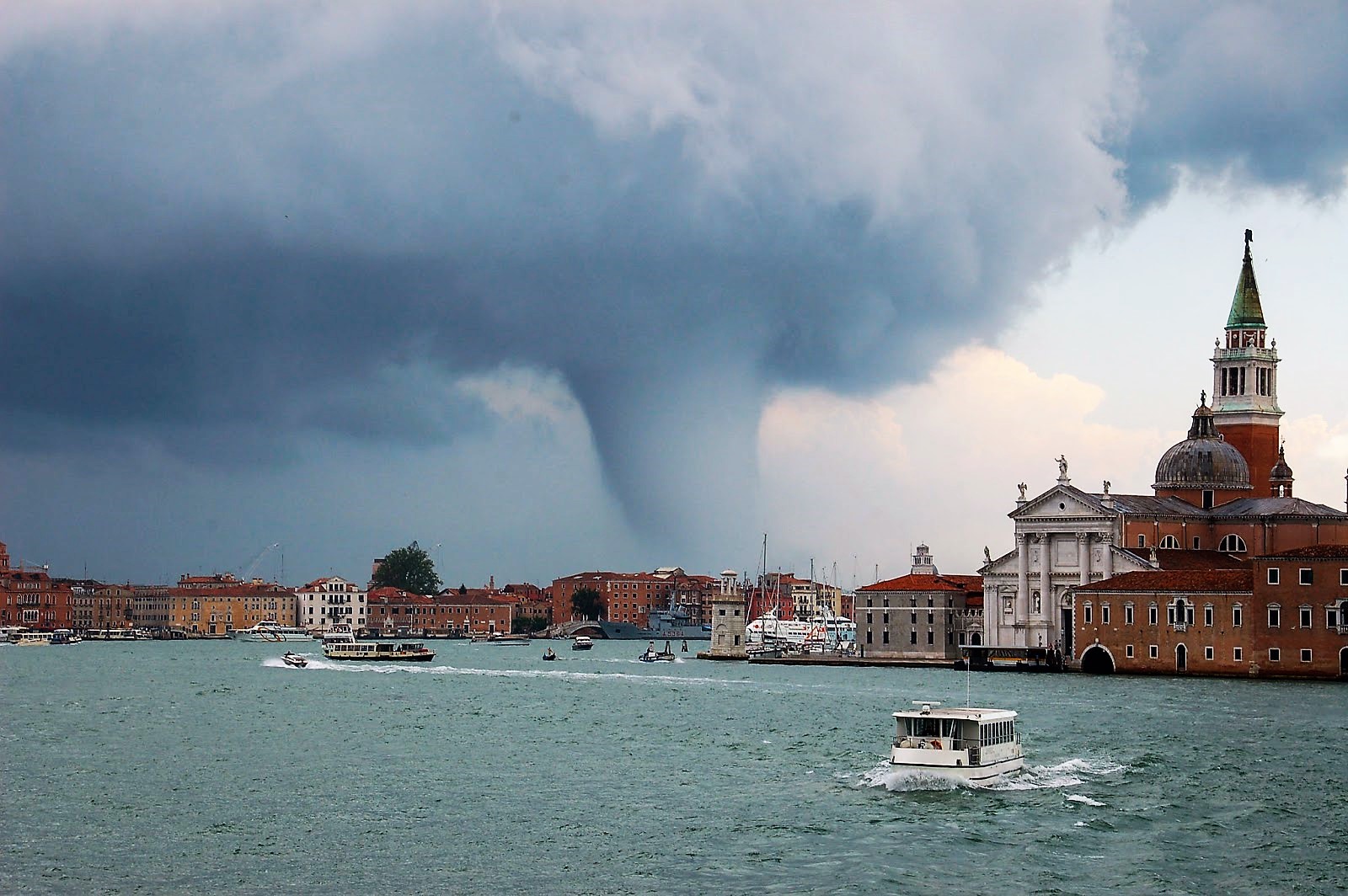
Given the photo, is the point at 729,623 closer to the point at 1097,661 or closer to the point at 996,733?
the point at 1097,661

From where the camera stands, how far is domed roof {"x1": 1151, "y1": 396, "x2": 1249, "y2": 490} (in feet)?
318

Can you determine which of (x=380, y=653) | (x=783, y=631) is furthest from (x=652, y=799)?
(x=783, y=631)

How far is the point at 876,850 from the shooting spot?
28.7m


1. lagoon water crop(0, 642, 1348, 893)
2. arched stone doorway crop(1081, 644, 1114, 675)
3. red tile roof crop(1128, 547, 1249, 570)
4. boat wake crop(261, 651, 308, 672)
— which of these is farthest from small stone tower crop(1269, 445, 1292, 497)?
boat wake crop(261, 651, 308, 672)

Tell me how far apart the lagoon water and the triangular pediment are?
2685 centimetres

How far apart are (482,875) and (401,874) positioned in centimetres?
118

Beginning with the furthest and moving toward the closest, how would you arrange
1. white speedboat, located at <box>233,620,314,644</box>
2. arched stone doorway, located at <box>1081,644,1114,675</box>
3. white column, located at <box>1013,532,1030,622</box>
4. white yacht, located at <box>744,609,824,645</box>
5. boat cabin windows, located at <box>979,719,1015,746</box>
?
1. white speedboat, located at <box>233,620,314,644</box>
2. white yacht, located at <box>744,609,824,645</box>
3. white column, located at <box>1013,532,1030,622</box>
4. arched stone doorway, located at <box>1081,644,1114,675</box>
5. boat cabin windows, located at <box>979,719,1015,746</box>

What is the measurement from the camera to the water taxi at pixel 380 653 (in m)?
106

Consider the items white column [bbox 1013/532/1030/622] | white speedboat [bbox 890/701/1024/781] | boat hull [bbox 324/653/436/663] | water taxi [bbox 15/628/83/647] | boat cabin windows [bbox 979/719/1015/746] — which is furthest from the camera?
water taxi [bbox 15/628/83/647]

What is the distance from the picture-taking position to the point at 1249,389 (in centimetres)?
10331

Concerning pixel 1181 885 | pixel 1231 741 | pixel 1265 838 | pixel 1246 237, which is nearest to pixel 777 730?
pixel 1231 741

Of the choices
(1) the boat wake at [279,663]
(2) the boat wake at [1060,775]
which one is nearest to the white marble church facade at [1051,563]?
(1) the boat wake at [279,663]

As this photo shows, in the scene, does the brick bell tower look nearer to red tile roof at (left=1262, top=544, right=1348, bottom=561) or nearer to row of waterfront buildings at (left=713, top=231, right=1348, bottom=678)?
row of waterfront buildings at (left=713, top=231, right=1348, bottom=678)

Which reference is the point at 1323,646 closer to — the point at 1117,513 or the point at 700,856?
the point at 1117,513
